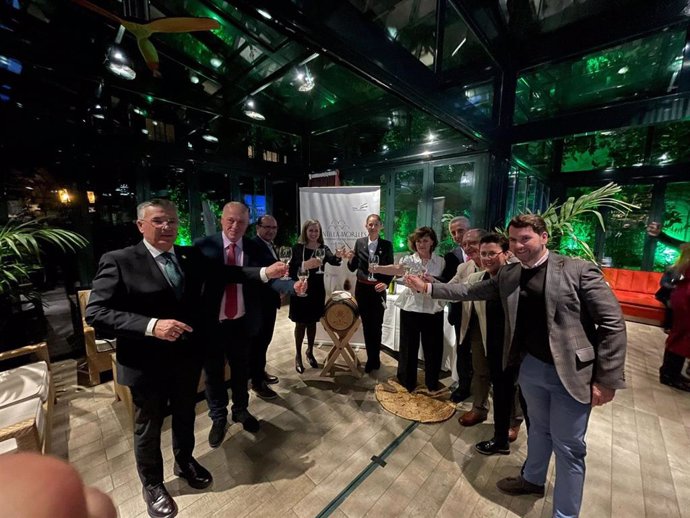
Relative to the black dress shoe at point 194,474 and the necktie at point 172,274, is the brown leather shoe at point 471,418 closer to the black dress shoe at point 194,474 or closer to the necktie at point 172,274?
the black dress shoe at point 194,474

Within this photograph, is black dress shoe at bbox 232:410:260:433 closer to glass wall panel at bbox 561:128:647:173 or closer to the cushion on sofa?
the cushion on sofa

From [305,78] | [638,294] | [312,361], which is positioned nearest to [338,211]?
[305,78]

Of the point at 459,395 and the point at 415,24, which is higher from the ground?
the point at 415,24

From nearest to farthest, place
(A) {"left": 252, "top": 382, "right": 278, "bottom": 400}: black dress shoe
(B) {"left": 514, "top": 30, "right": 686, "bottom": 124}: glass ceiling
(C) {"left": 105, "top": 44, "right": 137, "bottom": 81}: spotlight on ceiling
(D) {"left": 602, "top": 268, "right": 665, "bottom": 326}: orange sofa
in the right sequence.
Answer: (A) {"left": 252, "top": 382, "right": 278, "bottom": 400}: black dress shoe → (C) {"left": 105, "top": 44, "right": 137, "bottom": 81}: spotlight on ceiling → (B) {"left": 514, "top": 30, "right": 686, "bottom": 124}: glass ceiling → (D) {"left": 602, "top": 268, "right": 665, "bottom": 326}: orange sofa

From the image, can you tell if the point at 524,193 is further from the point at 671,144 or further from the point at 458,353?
the point at 458,353

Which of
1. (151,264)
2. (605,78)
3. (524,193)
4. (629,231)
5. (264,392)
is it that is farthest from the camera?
(629,231)

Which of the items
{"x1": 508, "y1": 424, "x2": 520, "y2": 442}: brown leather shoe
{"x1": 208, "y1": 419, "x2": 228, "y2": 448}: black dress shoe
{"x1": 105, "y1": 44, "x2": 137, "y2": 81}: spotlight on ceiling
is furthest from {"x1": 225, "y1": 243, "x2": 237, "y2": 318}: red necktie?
{"x1": 105, "y1": 44, "x2": 137, "y2": 81}: spotlight on ceiling

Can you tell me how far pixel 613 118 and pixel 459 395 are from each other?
3645 millimetres

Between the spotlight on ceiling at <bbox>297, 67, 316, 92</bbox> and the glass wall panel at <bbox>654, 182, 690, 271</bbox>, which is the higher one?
the spotlight on ceiling at <bbox>297, 67, 316, 92</bbox>

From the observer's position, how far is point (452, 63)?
128 inches

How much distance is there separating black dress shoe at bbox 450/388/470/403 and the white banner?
1624mm

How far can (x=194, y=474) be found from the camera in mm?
1902

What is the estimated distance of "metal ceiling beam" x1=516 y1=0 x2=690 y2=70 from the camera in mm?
2990

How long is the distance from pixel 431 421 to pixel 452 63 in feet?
12.4
